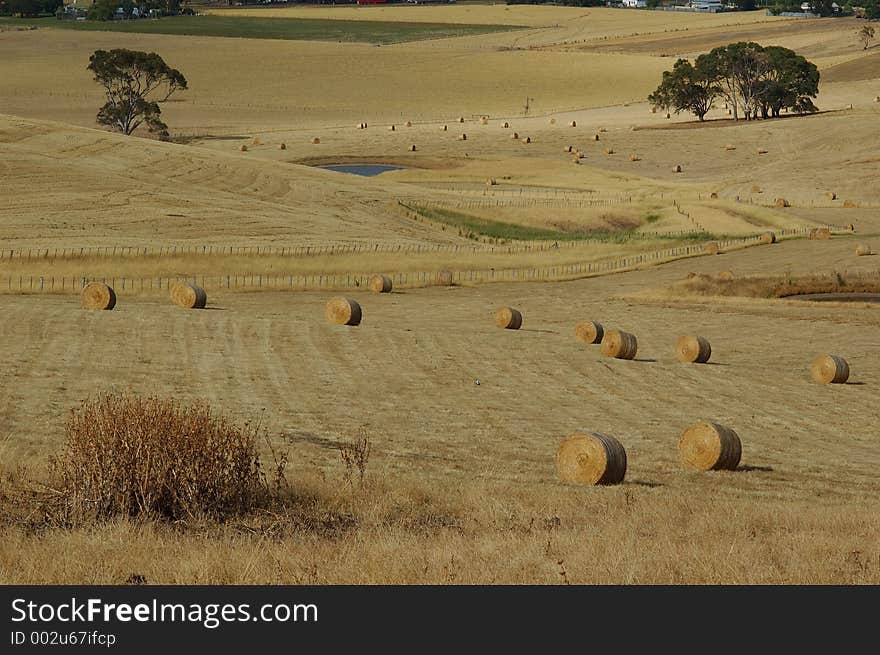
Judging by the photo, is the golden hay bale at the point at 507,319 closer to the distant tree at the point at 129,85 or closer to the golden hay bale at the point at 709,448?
the golden hay bale at the point at 709,448

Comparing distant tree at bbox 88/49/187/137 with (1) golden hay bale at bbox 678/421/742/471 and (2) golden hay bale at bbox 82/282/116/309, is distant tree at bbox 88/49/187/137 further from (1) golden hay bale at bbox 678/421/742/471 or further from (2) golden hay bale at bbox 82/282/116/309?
(1) golden hay bale at bbox 678/421/742/471

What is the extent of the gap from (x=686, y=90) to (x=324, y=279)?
308 ft

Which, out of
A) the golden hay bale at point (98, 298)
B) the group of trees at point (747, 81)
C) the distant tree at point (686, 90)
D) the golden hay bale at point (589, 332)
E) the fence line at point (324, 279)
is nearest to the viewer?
the golden hay bale at point (589, 332)

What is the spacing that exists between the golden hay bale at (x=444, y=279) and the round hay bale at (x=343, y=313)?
19995 mm

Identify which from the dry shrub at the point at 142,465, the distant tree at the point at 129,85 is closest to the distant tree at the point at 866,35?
the distant tree at the point at 129,85

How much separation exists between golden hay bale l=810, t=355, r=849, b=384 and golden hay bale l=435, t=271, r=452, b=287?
28893mm

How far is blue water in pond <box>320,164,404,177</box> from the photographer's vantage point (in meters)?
127

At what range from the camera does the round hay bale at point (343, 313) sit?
46.2m

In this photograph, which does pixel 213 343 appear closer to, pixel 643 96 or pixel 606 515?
pixel 606 515

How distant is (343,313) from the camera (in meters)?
46.2

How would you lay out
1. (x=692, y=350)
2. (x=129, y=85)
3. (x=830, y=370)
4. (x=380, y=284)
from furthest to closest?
Answer: (x=129, y=85) → (x=380, y=284) → (x=692, y=350) → (x=830, y=370)

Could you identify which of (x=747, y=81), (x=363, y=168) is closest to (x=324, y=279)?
(x=363, y=168)

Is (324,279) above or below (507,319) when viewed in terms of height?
below

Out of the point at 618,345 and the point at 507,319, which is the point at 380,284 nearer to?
the point at 507,319
